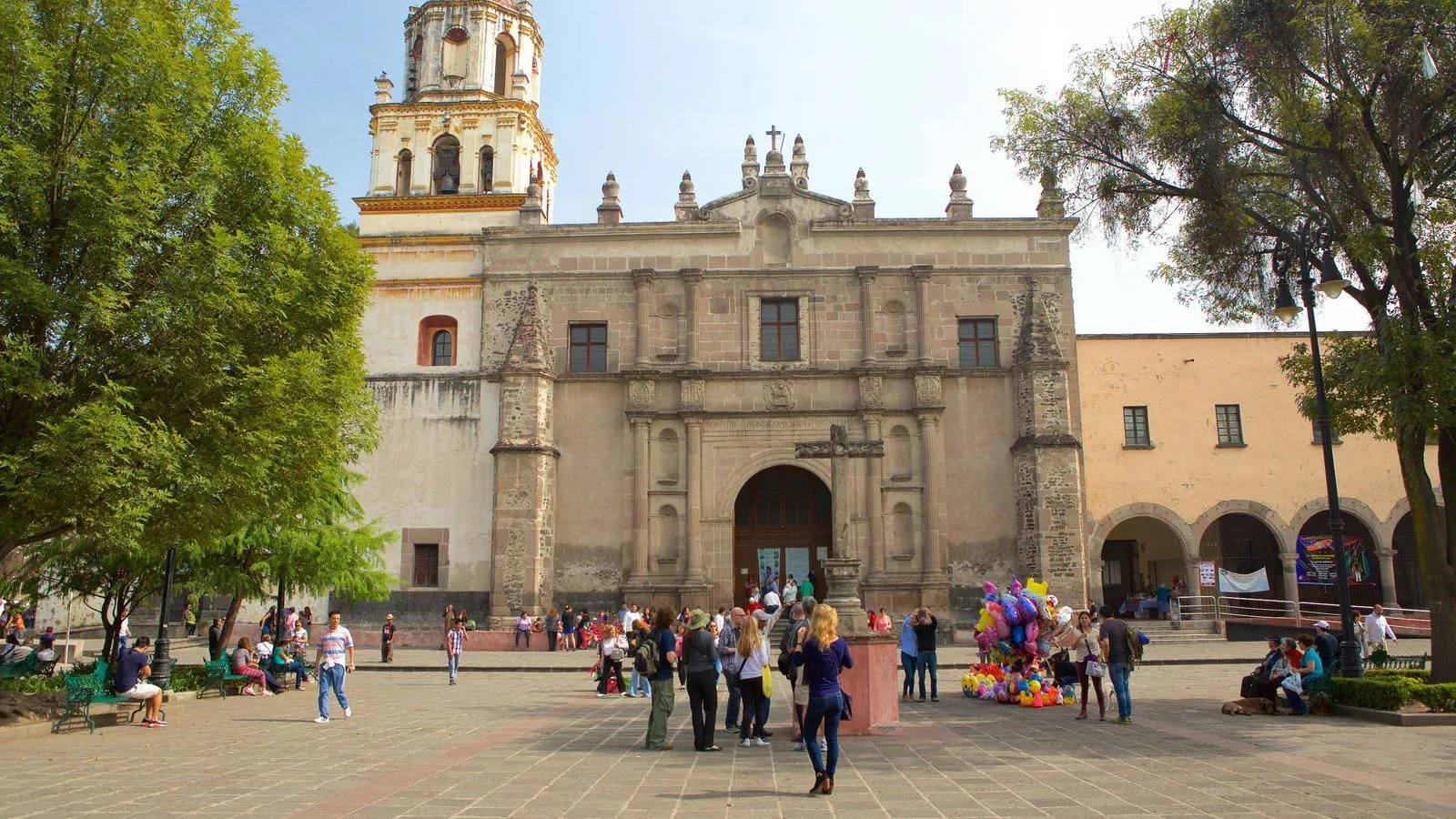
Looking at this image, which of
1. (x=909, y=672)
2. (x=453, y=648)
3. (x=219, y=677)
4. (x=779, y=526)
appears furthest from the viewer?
(x=779, y=526)

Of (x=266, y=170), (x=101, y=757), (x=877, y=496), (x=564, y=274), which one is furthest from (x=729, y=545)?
(x=101, y=757)

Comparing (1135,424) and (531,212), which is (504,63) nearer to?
(531,212)

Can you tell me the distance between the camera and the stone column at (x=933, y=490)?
28.7 m

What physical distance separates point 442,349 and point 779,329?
10.2 m

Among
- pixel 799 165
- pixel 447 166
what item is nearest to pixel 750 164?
pixel 799 165

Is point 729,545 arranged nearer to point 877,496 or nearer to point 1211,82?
point 877,496

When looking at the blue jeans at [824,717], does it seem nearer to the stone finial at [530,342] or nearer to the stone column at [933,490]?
the stone column at [933,490]

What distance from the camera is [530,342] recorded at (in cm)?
2984

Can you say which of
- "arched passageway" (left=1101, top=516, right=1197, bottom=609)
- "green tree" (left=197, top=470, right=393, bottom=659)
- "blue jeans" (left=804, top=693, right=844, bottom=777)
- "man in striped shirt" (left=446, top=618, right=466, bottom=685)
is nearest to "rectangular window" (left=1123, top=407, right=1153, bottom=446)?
"arched passageway" (left=1101, top=516, right=1197, bottom=609)

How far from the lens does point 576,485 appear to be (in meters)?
29.9

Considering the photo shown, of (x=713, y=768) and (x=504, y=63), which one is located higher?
(x=504, y=63)

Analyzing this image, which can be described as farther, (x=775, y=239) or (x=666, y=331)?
(x=775, y=239)

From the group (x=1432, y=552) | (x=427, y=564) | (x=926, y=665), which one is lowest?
(x=926, y=665)

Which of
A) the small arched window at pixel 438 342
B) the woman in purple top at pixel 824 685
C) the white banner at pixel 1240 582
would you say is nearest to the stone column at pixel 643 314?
the small arched window at pixel 438 342
